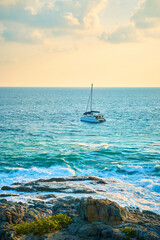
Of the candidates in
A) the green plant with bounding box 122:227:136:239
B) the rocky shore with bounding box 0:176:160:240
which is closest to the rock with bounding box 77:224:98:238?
the rocky shore with bounding box 0:176:160:240

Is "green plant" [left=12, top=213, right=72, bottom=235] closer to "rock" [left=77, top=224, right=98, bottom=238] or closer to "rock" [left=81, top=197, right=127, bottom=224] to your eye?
"rock" [left=81, top=197, right=127, bottom=224]

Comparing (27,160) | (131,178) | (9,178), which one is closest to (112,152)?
(131,178)

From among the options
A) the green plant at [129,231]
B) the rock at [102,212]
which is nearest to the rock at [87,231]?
the rock at [102,212]

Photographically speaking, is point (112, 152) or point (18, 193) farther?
point (112, 152)

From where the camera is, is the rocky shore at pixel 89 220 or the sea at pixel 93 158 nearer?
the rocky shore at pixel 89 220

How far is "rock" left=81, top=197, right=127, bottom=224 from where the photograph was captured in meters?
16.2

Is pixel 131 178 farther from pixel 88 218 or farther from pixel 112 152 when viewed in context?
pixel 88 218

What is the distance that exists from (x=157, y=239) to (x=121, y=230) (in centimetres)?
204

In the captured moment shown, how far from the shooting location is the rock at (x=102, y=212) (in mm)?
16203

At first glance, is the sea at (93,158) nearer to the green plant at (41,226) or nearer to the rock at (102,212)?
the rock at (102,212)

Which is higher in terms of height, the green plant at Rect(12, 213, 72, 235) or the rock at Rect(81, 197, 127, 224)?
the rock at Rect(81, 197, 127, 224)

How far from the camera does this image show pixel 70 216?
703 inches

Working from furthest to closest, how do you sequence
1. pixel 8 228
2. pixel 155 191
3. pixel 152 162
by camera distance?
pixel 152 162 < pixel 155 191 < pixel 8 228

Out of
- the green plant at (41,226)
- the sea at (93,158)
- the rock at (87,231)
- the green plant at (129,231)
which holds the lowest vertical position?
the sea at (93,158)
